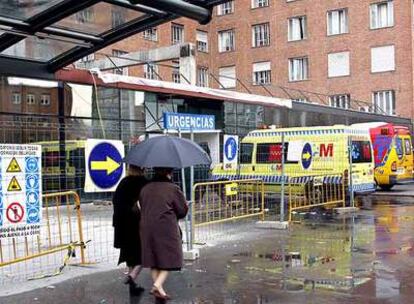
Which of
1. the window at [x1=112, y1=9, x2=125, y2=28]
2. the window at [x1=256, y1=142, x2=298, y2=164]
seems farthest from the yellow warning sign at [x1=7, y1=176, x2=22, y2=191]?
the window at [x1=256, y1=142, x2=298, y2=164]

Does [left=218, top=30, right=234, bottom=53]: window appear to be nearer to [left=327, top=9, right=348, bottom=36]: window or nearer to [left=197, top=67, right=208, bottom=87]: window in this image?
[left=197, top=67, right=208, bottom=87]: window

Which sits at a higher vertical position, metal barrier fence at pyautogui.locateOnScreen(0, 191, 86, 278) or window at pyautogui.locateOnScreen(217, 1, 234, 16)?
window at pyautogui.locateOnScreen(217, 1, 234, 16)

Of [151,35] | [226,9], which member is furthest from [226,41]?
[151,35]

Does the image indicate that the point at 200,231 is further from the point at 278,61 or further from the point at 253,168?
the point at 278,61

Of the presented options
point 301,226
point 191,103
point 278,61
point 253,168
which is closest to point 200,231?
point 301,226

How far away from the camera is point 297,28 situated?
1836 inches

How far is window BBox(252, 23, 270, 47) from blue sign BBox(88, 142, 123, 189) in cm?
4066

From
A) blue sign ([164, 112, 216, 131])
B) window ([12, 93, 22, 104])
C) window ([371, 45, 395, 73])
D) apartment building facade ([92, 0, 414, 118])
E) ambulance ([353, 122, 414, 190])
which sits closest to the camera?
blue sign ([164, 112, 216, 131])

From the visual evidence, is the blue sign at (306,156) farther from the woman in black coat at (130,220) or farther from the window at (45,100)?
the woman in black coat at (130,220)

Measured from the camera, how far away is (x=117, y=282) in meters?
7.71

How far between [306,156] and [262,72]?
31.4 m

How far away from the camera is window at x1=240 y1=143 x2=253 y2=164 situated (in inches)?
755

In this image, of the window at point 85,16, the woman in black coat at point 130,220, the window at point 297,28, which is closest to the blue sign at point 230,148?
the window at point 85,16

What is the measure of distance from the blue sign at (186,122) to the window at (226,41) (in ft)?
134
